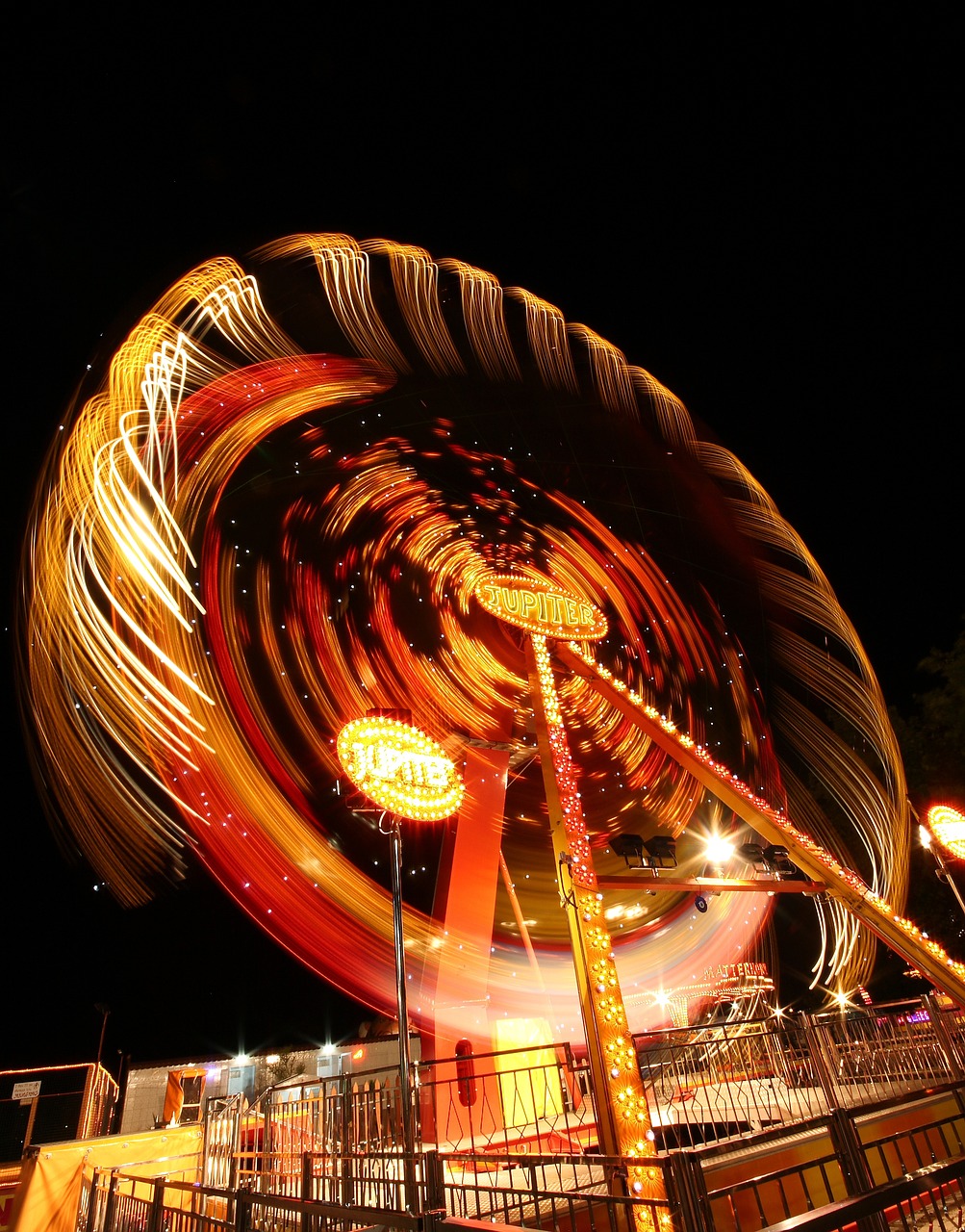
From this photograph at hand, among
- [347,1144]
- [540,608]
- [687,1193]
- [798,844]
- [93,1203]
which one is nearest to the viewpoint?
[687,1193]

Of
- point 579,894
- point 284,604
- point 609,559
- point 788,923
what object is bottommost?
point 579,894

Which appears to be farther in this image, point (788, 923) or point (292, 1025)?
point (292, 1025)

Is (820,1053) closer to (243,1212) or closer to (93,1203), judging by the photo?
(243,1212)

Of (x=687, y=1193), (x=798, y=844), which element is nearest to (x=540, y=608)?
(x=798, y=844)

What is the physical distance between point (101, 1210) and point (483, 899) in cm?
645

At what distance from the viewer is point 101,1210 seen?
7.74 meters

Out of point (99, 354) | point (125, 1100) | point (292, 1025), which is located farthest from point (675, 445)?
point (292, 1025)

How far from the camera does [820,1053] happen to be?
24.2ft

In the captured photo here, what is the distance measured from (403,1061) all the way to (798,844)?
22.1 ft

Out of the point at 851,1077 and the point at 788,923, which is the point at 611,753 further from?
the point at 788,923

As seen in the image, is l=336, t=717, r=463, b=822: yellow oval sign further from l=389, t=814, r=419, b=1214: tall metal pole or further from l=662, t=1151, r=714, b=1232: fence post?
l=662, t=1151, r=714, b=1232: fence post

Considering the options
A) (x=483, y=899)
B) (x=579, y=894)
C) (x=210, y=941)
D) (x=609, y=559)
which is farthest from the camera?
(x=210, y=941)

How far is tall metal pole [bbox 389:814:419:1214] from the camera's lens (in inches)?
200

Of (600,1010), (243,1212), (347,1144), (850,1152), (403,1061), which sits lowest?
(850,1152)
